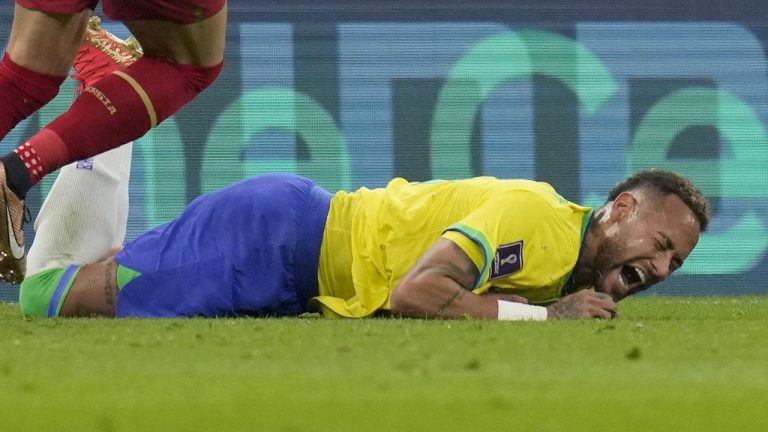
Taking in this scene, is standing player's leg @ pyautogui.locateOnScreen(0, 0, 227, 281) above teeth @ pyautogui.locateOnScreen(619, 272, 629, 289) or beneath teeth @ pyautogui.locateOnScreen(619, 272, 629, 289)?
above

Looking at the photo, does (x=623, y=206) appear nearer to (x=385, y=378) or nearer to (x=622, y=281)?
(x=622, y=281)

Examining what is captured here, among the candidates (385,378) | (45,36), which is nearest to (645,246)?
(45,36)

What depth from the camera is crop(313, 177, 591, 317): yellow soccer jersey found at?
313cm

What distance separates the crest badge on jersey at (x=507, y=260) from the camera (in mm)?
3148

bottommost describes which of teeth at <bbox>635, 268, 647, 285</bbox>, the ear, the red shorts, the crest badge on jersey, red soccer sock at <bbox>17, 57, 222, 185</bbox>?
teeth at <bbox>635, 268, 647, 285</bbox>

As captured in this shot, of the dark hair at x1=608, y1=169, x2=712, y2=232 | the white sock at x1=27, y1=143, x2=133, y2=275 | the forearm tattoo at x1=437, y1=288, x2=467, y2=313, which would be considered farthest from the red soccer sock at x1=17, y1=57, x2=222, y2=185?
the dark hair at x1=608, y1=169, x2=712, y2=232

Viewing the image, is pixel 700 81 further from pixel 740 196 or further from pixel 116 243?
pixel 116 243

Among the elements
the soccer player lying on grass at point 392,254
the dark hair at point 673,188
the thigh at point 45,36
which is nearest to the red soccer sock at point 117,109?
the thigh at point 45,36

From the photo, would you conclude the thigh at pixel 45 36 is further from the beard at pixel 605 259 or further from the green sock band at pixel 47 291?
the beard at pixel 605 259

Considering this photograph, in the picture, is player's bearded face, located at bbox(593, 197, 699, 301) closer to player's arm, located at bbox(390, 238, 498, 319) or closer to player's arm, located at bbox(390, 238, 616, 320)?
player's arm, located at bbox(390, 238, 616, 320)

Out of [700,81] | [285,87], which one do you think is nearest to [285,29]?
[285,87]

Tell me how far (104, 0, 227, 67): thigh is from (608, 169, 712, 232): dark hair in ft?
3.68

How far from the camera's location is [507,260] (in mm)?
3176

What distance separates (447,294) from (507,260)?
0.59 feet
